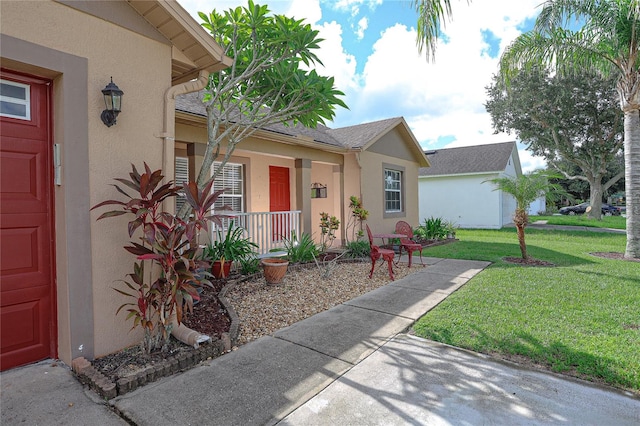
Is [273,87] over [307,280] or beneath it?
over

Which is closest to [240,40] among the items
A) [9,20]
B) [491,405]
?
[9,20]

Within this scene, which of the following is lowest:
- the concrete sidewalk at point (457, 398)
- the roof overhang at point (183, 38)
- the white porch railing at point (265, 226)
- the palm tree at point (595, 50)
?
the concrete sidewalk at point (457, 398)

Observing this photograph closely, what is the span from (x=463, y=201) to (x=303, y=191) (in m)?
14.2

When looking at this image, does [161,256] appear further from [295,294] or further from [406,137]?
[406,137]

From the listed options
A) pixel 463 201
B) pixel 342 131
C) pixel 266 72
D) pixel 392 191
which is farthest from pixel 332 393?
pixel 463 201

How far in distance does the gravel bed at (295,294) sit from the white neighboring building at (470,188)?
527 inches

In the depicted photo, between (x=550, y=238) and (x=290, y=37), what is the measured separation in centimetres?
1446

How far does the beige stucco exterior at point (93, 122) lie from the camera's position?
10.2 ft

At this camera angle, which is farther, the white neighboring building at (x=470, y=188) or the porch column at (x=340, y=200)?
the white neighboring building at (x=470, y=188)

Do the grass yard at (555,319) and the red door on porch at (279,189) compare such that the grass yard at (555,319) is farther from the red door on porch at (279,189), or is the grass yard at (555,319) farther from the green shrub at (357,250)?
the red door on porch at (279,189)

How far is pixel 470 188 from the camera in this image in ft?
64.0

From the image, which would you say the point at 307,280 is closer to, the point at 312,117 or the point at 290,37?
the point at 312,117

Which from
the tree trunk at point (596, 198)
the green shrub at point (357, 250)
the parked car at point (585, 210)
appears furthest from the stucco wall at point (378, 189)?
the parked car at point (585, 210)

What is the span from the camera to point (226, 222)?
727cm
